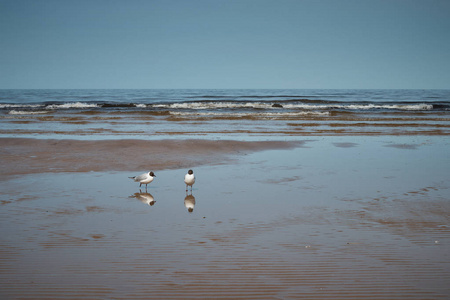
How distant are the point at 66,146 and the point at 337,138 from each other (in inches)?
421

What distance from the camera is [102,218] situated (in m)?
6.32

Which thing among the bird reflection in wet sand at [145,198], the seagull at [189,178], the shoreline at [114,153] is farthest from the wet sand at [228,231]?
the seagull at [189,178]

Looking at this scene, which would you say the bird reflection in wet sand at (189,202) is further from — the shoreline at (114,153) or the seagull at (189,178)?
the shoreline at (114,153)

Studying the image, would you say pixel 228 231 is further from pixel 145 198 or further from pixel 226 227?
pixel 145 198

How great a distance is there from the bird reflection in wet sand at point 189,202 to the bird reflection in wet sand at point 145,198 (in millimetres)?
605

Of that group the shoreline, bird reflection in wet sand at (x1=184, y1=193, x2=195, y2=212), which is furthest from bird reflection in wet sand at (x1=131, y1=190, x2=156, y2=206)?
the shoreline

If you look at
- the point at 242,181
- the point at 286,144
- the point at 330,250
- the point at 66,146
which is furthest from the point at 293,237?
the point at 66,146

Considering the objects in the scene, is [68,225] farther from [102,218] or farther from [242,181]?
[242,181]

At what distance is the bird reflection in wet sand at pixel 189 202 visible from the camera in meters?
6.92

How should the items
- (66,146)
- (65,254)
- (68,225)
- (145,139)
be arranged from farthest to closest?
(145,139)
(66,146)
(68,225)
(65,254)

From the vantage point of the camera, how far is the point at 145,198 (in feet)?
24.9

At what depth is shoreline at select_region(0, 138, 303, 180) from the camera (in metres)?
10.7

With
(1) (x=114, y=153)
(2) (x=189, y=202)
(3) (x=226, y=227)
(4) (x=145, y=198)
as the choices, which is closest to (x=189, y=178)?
(2) (x=189, y=202)

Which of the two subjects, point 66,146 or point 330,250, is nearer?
point 330,250
